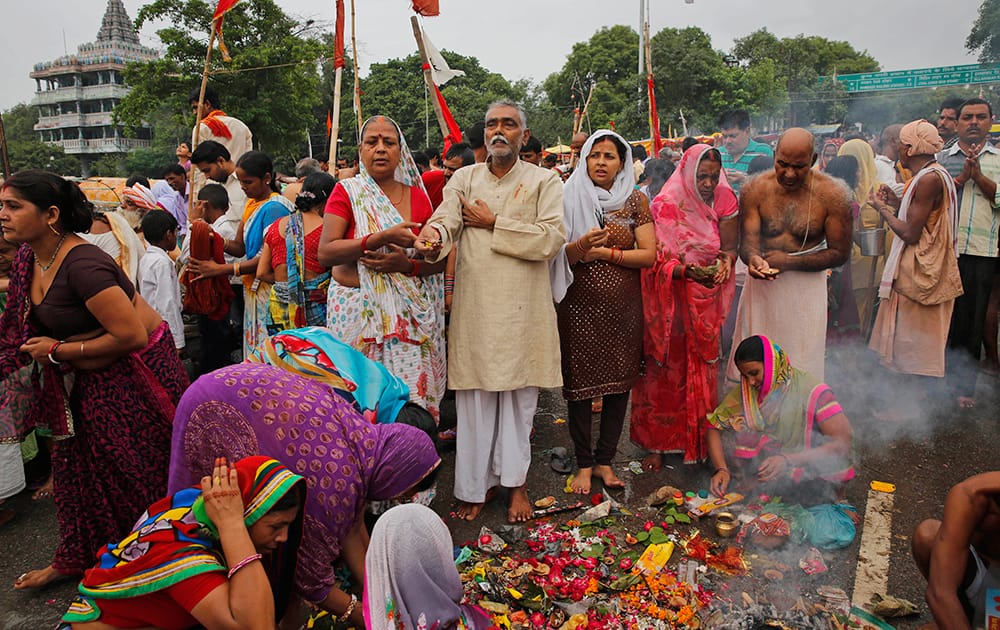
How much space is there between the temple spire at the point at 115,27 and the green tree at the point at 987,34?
74129 mm

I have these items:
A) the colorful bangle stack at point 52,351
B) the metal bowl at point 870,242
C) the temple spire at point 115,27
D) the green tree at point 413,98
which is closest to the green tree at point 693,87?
the green tree at point 413,98

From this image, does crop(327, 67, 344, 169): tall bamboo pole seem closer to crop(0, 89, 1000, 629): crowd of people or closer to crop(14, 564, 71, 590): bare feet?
crop(0, 89, 1000, 629): crowd of people

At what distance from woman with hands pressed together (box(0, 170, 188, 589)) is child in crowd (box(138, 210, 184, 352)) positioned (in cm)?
153

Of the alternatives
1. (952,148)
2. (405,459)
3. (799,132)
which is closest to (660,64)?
(952,148)

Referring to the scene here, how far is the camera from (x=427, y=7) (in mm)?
6023

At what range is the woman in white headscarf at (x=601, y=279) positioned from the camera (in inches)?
153

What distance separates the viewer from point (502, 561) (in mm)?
3201

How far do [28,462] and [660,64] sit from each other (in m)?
41.3

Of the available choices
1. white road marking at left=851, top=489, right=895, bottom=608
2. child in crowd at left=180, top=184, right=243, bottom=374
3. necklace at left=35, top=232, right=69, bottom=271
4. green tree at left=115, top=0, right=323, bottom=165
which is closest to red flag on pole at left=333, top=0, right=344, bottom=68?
child in crowd at left=180, top=184, right=243, bottom=374

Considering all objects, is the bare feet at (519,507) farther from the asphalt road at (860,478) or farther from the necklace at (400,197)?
the necklace at (400,197)

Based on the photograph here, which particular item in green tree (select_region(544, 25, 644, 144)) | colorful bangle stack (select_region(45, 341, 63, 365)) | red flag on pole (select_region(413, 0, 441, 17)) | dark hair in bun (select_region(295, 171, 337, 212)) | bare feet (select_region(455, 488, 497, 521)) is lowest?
bare feet (select_region(455, 488, 497, 521))

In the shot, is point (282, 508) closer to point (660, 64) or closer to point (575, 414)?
point (575, 414)

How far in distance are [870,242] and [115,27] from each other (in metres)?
82.6

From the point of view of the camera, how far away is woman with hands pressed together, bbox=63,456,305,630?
1896mm
